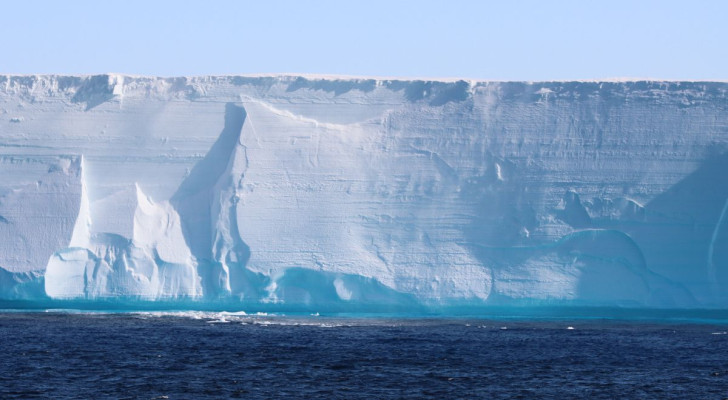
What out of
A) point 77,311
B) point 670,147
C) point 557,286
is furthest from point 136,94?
point 670,147

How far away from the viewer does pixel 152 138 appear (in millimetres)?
22016

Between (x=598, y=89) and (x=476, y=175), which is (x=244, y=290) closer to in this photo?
(x=476, y=175)

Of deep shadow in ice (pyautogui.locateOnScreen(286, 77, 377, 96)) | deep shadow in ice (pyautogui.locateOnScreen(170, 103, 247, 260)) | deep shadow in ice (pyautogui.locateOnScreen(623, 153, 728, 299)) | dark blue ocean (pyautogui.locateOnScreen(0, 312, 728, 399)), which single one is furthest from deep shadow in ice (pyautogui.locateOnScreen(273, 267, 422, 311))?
deep shadow in ice (pyautogui.locateOnScreen(623, 153, 728, 299))

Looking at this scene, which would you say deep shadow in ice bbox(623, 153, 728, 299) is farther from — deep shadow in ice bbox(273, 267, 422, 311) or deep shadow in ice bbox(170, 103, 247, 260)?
deep shadow in ice bbox(170, 103, 247, 260)

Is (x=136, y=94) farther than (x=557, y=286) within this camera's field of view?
Yes

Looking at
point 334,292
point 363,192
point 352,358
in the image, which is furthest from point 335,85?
point 352,358

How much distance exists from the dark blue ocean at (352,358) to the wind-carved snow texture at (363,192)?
76 centimetres

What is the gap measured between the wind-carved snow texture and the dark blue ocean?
2.50ft

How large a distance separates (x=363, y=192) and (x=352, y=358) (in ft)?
23.1

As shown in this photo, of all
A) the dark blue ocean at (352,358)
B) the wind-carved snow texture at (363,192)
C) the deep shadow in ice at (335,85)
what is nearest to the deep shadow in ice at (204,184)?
the wind-carved snow texture at (363,192)

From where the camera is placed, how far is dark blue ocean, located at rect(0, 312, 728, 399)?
12266 mm

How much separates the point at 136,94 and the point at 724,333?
1224 centimetres

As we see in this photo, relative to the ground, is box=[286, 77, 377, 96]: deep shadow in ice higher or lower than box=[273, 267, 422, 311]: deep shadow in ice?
higher

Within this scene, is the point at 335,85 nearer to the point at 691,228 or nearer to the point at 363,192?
the point at 363,192
